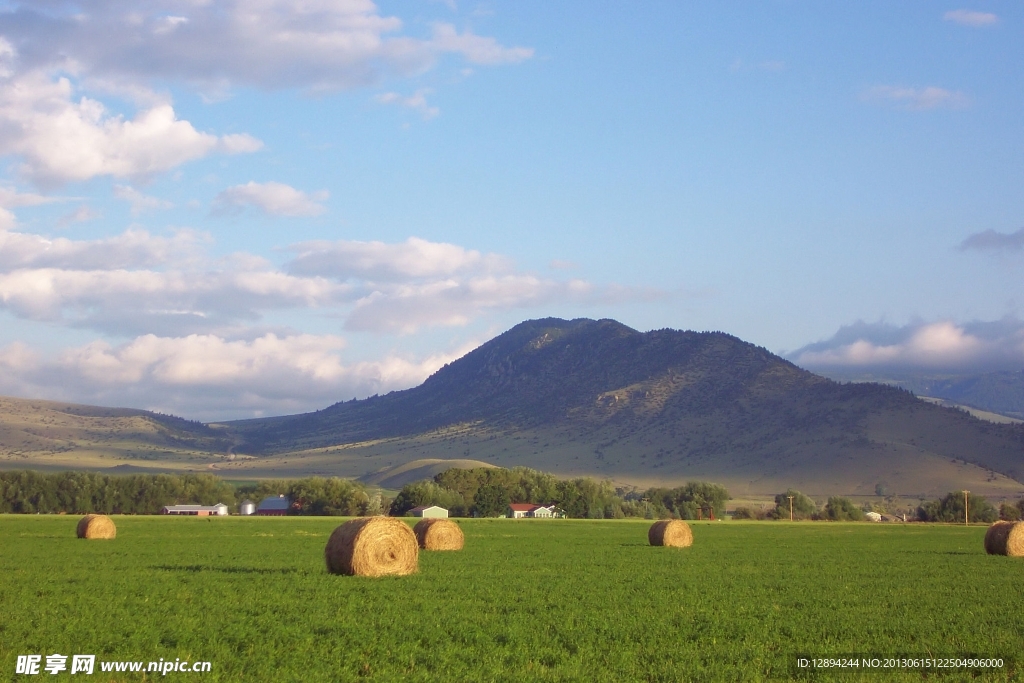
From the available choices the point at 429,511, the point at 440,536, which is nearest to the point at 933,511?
the point at 429,511

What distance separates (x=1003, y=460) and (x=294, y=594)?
155m

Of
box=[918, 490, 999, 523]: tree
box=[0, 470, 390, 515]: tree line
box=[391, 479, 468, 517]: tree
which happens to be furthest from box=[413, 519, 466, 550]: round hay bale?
box=[918, 490, 999, 523]: tree

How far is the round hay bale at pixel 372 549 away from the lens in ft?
80.2

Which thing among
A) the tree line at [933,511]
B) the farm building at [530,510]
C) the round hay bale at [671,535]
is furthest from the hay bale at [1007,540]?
the farm building at [530,510]

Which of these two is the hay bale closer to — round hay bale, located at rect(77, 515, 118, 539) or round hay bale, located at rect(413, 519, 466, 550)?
round hay bale, located at rect(413, 519, 466, 550)

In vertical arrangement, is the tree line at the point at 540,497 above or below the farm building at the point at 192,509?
above

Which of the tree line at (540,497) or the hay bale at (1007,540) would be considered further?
the tree line at (540,497)

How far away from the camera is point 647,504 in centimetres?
10431

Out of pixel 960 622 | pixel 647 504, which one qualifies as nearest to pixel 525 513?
pixel 647 504

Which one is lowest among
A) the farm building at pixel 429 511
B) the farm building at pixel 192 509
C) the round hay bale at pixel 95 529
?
the farm building at pixel 192 509

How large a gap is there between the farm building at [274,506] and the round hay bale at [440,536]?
68.8m

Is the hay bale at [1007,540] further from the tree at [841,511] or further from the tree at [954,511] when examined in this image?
the tree at [841,511]

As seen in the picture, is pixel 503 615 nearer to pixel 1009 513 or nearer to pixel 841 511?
pixel 841 511

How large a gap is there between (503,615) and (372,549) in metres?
7.86
